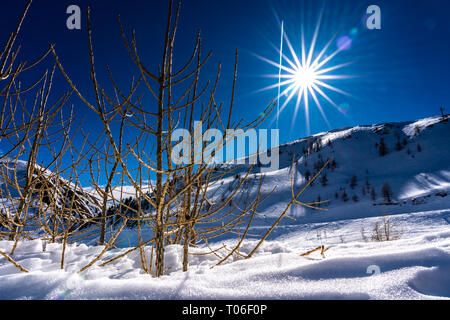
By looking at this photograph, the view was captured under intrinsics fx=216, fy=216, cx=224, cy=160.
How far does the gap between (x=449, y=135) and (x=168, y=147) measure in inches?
1126

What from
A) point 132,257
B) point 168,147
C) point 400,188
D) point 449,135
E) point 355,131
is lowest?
point 132,257

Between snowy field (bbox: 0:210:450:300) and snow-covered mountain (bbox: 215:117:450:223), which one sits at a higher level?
snow-covered mountain (bbox: 215:117:450:223)

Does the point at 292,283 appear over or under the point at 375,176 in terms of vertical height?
under

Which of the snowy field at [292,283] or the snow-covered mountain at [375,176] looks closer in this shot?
the snowy field at [292,283]

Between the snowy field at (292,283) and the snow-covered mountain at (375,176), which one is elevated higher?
the snow-covered mountain at (375,176)

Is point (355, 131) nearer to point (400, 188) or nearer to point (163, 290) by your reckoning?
point (400, 188)

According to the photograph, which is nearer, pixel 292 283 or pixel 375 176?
pixel 292 283

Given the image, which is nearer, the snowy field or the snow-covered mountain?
the snowy field

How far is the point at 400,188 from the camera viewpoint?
14.3 meters

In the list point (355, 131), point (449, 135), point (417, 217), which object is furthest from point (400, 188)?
point (355, 131)
